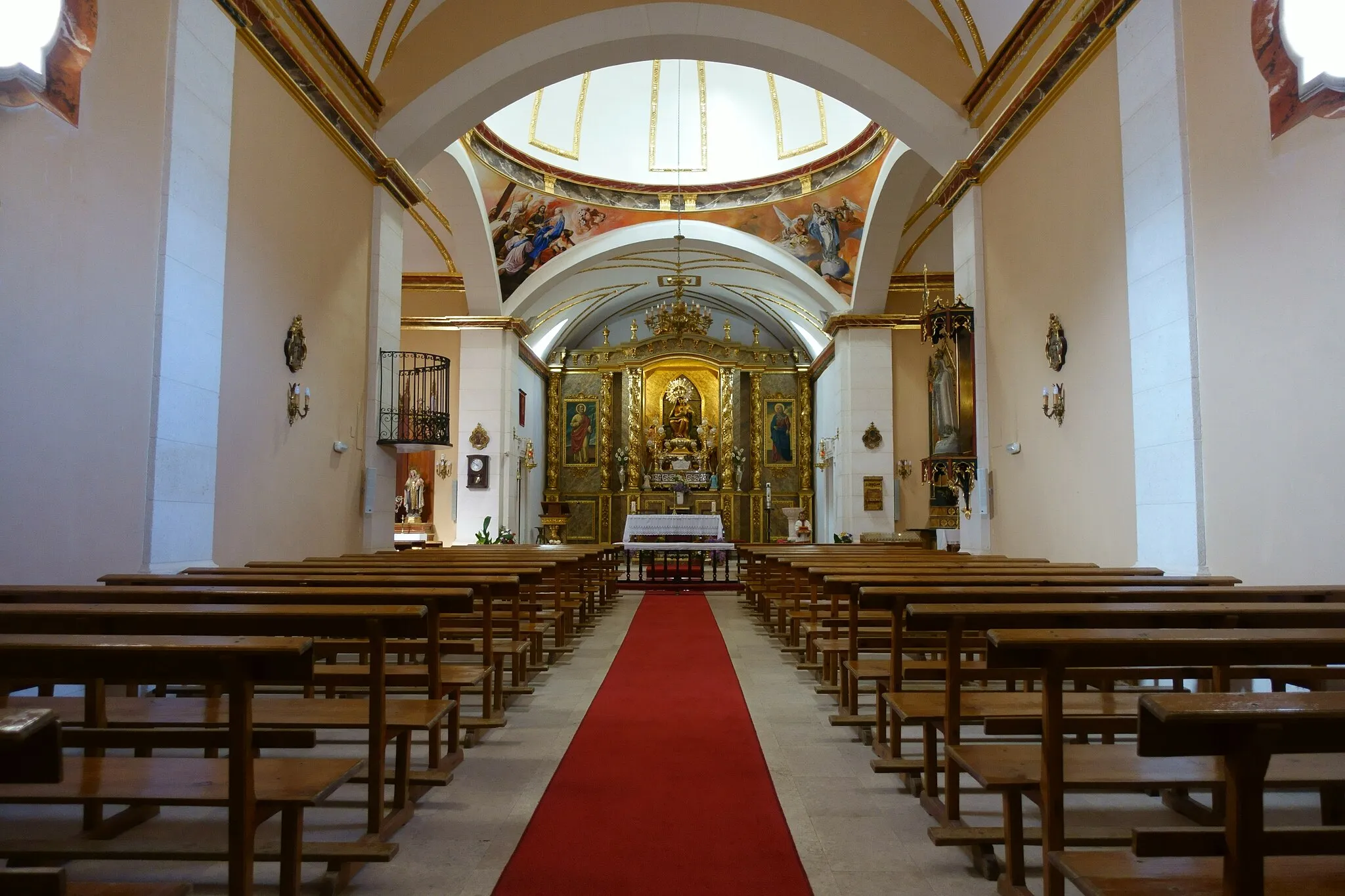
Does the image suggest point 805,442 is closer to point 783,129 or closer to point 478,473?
point 783,129

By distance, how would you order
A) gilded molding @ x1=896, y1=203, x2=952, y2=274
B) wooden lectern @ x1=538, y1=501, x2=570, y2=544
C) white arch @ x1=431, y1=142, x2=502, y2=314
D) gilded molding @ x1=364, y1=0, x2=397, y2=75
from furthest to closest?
1. wooden lectern @ x1=538, y1=501, x2=570, y2=544
2. gilded molding @ x1=896, y1=203, x2=952, y2=274
3. white arch @ x1=431, y1=142, x2=502, y2=314
4. gilded molding @ x1=364, y1=0, x2=397, y2=75

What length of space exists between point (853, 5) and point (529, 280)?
7.70 meters

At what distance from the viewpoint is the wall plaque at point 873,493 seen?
14453 mm

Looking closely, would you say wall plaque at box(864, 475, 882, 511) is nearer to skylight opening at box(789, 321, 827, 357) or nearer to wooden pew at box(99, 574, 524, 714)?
skylight opening at box(789, 321, 827, 357)

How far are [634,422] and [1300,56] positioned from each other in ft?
59.5

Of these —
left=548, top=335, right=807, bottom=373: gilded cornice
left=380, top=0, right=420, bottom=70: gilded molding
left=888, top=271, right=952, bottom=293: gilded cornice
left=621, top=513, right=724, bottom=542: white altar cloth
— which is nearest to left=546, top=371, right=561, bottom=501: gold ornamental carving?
left=548, top=335, right=807, bottom=373: gilded cornice

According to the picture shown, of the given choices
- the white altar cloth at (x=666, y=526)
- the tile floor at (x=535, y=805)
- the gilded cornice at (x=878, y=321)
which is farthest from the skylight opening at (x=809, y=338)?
the tile floor at (x=535, y=805)

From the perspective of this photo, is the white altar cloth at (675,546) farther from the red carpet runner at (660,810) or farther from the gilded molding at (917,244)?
the red carpet runner at (660,810)

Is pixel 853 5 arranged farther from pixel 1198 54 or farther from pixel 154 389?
pixel 154 389

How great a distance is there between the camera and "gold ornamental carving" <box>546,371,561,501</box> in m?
21.6

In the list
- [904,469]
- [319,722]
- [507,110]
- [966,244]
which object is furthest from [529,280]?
[319,722]

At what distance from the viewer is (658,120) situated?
51.4ft

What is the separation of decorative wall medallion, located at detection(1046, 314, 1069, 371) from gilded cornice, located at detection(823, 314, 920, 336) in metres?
7.64

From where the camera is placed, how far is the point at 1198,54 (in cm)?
503
